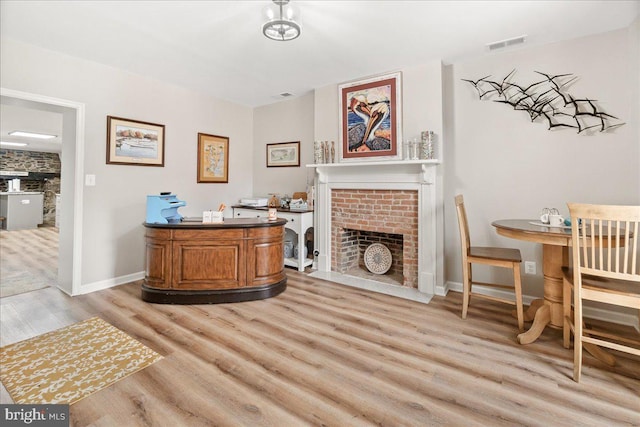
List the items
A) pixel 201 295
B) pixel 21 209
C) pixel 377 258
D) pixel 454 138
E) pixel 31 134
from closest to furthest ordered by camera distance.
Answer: pixel 201 295 < pixel 454 138 < pixel 377 258 < pixel 31 134 < pixel 21 209

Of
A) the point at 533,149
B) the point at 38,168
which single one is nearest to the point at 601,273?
the point at 533,149

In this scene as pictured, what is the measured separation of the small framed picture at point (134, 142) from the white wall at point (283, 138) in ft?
5.28

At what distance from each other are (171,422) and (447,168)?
3.32 m

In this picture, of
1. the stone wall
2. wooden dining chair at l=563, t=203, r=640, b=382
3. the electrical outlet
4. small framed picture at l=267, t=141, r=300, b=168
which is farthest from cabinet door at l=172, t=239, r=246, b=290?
the stone wall

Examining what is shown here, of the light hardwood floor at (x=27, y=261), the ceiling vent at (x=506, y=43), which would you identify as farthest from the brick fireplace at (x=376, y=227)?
the light hardwood floor at (x=27, y=261)

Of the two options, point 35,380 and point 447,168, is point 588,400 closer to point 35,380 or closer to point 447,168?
point 447,168

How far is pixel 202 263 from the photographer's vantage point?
3.02m

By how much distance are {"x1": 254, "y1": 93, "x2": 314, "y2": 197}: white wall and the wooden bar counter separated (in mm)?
1767

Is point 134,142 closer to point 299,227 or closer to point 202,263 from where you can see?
point 202,263

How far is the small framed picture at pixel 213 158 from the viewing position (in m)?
4.45

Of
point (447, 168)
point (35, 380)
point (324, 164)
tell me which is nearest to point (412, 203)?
point (447, 168)

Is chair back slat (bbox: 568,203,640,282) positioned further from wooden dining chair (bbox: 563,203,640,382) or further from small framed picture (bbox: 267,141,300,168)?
small framed picture (bbox: 267,141,300,168)

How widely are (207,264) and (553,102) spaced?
3764 mm

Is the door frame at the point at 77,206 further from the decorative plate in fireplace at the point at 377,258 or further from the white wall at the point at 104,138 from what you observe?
the decorative plate in fireplace at the point at 377,258
